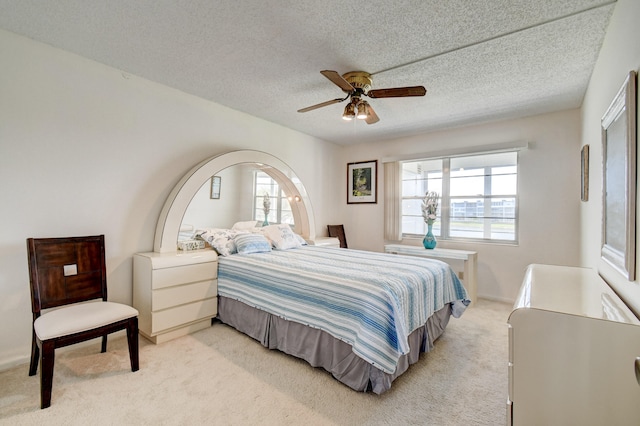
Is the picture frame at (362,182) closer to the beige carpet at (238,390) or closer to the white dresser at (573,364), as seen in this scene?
the beige carpet at (238,390)

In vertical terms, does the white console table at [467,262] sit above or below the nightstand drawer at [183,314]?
above

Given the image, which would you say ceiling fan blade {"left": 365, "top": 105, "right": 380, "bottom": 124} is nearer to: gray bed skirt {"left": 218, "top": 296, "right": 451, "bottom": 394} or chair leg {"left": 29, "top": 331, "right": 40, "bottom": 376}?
gray bed skirt {"left": 218, "top": 296, "right": 451, "bottom": 394}

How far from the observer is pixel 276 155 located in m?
4.36

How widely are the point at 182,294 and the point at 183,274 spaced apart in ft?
0.64

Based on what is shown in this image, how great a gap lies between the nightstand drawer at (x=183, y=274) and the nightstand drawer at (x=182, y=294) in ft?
0.15

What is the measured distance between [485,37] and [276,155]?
295 cm

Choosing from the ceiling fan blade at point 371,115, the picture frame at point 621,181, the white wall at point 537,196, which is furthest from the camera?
the white wall at point 537,196

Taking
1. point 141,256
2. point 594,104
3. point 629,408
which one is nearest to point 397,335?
point 629,408

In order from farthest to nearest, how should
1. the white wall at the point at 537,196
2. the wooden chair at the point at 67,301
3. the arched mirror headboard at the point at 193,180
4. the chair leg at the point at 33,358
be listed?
the white wall at the point at 537,196 < the arched mirror headboard at the point at 193,180 < the chair leg at the point at 33,358 < the wooden chair at the point at 67,301

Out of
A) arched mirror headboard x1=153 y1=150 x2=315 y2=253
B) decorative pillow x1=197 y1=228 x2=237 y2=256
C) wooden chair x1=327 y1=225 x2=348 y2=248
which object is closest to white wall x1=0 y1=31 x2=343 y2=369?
arched mirror headboard x1=153 y1=150 x2=315 y2=253

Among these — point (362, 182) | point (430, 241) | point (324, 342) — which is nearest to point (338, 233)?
point (362, 182)

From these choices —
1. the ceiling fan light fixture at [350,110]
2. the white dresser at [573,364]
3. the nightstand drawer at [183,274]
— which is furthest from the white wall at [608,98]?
the nightstand drawer at [183,274]

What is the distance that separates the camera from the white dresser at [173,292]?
2.63 metres

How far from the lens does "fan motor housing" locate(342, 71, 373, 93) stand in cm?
262
